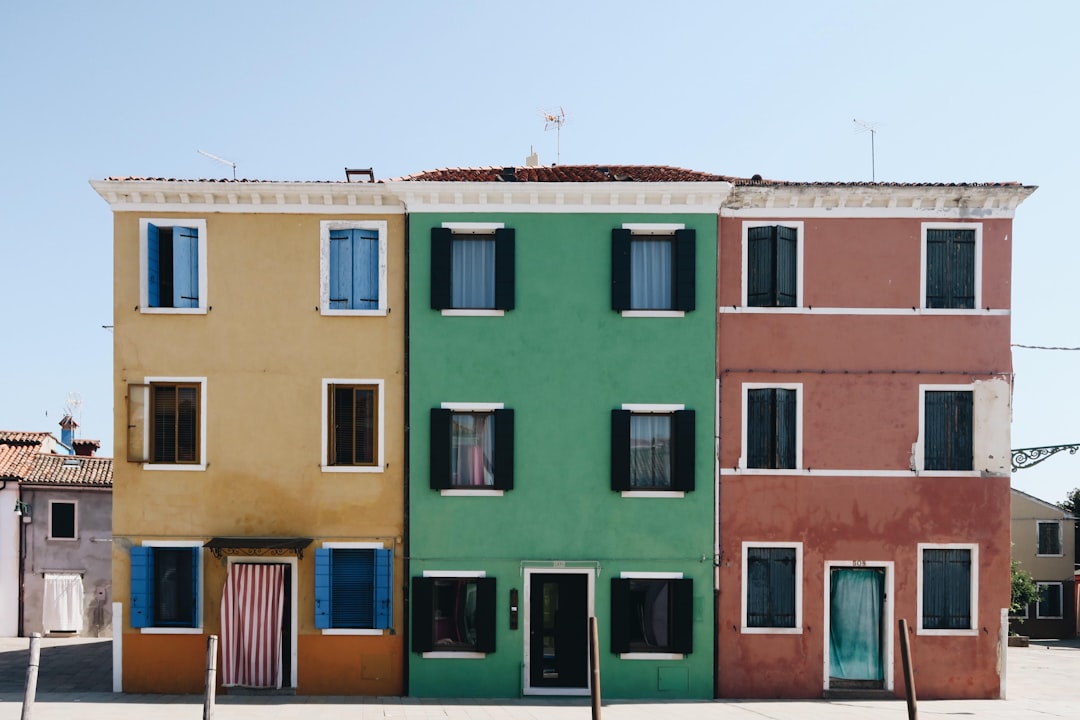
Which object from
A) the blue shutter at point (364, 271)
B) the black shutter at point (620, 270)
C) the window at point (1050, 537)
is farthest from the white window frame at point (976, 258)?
the window at point (1050, 537)

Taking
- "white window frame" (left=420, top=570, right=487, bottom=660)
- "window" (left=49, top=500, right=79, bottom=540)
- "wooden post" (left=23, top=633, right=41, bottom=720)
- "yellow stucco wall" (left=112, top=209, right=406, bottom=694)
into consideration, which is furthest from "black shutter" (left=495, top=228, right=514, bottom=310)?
"window" (left=49, top=500, right=79, bottom=540)

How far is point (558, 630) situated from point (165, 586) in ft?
21.9

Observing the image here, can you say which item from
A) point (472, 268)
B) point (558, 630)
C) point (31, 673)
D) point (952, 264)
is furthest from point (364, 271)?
point (952, 264)

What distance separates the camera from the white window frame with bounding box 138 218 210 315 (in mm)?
15992

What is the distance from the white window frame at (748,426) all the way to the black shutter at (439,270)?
5358 mm

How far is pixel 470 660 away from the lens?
15.8m

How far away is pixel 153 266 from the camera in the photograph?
16062 millimetres

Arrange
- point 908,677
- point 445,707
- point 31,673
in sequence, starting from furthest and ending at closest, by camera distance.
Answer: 1. point 445,707
2. point 908,677
3. point 31,673

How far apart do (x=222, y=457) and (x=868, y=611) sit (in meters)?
11.3

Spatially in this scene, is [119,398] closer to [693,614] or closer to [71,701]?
[71,701]

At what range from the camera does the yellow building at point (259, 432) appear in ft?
51.7

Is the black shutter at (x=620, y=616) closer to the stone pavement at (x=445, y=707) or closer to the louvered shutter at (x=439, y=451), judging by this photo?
the stone pavement at (x=445, y=707)

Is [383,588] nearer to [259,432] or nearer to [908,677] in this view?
[259,432]

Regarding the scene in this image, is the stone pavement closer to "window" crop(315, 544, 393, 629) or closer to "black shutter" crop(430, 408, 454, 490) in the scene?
"window" crop(315, 544, 393, 629)
